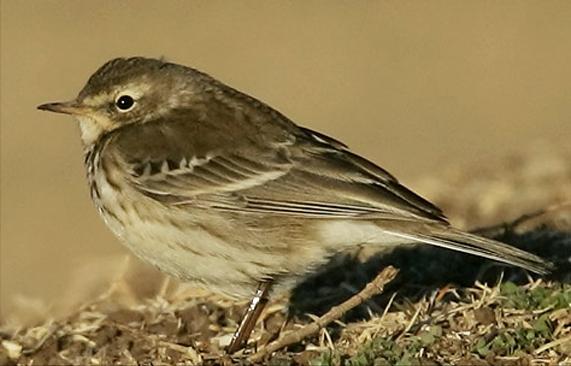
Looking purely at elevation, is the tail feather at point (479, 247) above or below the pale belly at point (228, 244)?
above

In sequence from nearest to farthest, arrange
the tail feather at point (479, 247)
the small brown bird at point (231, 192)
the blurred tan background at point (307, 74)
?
the tail feather at point (479, 247) → the small brown bird at point (231, 192) → the blurred tan background at point (307, 74)

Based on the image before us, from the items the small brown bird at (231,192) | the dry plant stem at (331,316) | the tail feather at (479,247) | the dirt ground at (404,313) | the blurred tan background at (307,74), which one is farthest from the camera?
the blurred tan background at (307,74)

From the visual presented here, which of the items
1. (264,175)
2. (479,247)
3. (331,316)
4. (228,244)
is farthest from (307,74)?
(331,316)

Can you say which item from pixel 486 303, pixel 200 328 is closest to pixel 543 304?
pixel 486 303

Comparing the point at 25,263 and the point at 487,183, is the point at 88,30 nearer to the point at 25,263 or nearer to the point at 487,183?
the point at 25,263

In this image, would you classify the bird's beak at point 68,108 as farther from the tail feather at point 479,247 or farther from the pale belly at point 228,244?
the tail feather at point 479,247

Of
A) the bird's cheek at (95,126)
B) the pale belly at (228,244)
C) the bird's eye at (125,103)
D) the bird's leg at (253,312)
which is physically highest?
the bird's eye at (125,103)

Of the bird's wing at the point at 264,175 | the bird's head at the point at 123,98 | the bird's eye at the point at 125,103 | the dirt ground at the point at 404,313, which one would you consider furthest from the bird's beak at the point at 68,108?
the dirt ground at the point at 404,313
